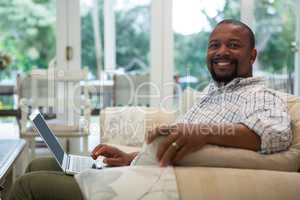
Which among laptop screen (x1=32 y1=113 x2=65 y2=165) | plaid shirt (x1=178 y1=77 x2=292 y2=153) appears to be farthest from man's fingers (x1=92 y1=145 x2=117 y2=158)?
plaid shirt (x1=178 y1=77 x2=292 y2=153)

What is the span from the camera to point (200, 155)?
1.40 m

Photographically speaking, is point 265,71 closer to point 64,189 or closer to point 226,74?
point 226,74

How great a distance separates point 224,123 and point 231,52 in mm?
528

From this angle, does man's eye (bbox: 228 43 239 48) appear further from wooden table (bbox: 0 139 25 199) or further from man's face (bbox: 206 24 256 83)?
wooden table (bbox: 0 139 25 199)

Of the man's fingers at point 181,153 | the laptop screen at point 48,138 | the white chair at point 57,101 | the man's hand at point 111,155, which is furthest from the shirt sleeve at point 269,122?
the white chair at point 57,101

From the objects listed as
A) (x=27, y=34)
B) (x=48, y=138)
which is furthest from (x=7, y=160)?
(x=27, y=34)

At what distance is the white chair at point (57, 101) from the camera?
380cm

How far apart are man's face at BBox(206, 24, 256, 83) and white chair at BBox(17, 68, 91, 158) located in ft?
6.53

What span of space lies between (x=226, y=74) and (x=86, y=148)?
2104 millimetres

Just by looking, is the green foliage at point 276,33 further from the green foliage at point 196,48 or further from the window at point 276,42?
the green foliage at point 196,48

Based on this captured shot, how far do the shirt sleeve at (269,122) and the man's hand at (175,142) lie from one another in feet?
0.66

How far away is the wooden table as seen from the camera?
1980mm

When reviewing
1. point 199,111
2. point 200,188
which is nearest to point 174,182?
point 200,188

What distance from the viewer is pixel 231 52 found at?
199 centimetres
